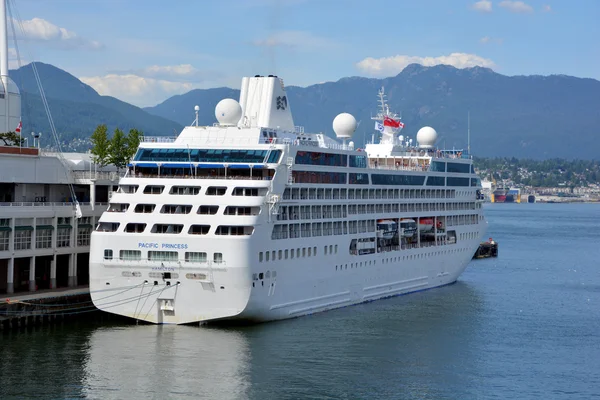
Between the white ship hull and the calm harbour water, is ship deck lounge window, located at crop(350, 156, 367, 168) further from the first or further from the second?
the calm harbour water

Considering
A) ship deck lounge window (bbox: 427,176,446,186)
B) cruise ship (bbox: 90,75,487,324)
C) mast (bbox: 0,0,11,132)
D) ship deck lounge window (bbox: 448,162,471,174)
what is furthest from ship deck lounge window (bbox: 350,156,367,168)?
mast (bbox: 0,0,11,132)

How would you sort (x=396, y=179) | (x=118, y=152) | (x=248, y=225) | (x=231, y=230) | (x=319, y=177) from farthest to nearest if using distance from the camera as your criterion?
(x=118, y=152), (x=396, y=179), (x=319, y=177), (x=231, y=230), (x=248, y=225)

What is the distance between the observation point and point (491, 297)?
6009 centimetres

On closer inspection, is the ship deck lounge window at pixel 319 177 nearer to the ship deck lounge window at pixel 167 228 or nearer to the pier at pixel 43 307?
the ship deck lounge window at pixel 167 228

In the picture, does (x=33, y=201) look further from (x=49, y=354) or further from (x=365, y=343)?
(x=365, y=343)

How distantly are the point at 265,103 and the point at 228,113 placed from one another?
4.46 metres

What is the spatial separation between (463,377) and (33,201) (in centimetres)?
2529

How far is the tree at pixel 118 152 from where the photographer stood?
5881 cm

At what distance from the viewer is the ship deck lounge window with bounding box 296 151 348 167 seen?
47763mm

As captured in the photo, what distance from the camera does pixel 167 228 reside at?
43.2 metres

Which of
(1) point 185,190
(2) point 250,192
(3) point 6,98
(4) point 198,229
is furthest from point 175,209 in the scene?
(3) point 6,98

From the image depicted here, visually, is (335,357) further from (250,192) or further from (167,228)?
(167,228)

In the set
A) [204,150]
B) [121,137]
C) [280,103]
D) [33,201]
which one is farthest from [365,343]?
[121,137]

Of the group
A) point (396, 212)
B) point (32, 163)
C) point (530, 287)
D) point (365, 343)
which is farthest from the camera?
point (530, 287)
